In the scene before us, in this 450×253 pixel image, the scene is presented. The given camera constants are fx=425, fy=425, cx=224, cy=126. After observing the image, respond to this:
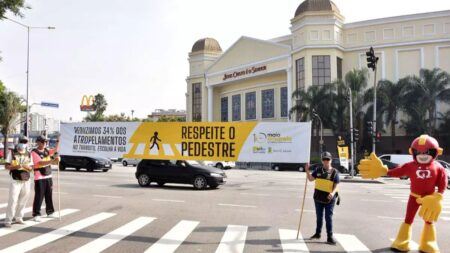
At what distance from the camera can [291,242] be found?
25.9 ft

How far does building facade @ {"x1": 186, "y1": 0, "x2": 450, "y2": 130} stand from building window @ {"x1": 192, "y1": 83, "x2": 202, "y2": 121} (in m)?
11.0

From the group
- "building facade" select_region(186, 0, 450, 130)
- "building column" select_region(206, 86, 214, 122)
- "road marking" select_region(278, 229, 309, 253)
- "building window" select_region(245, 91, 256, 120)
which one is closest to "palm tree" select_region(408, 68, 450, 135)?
"building facade" select_region(186, 0, 450, 130)

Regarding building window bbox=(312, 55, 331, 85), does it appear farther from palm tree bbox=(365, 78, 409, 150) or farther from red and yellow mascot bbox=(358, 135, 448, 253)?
red and yellow mascot bbox=(358, 135, 448, 253)

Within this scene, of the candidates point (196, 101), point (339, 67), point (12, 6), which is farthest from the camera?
point (196, 101)

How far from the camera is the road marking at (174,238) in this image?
7193 mm

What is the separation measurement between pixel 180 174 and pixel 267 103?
46.0 meters

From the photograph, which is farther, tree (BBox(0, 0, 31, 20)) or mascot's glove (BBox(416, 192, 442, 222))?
Result: tree (BBox(0, 0, 31, 20))

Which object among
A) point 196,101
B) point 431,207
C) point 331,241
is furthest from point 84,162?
point 196,101

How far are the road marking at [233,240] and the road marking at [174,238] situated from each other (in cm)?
77

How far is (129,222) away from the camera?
31.7ft

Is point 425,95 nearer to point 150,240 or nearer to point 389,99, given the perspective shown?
point 389,99

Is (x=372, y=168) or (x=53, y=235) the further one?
(x=53, y=235)

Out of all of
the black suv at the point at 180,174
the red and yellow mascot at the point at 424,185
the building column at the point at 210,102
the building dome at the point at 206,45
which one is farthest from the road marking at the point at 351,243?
the building dome at the point at 206,45

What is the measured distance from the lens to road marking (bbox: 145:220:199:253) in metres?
7.19
